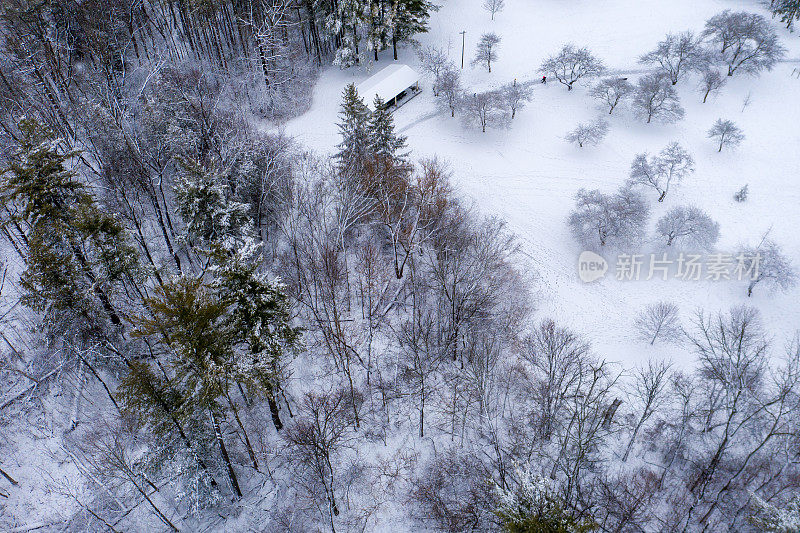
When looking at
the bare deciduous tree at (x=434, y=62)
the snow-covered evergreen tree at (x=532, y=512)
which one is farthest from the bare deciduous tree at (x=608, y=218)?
the snow-covered evergreen tree at (x=532, y=512)

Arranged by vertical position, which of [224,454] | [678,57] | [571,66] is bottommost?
[224,454]

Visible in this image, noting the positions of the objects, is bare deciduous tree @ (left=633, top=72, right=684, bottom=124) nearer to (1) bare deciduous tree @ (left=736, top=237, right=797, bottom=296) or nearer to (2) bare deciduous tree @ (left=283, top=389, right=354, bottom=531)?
(1) bare deciduous tree @ (left=736, top=237, right=797, bottom=296)

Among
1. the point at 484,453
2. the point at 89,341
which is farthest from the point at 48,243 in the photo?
the point at 484,453

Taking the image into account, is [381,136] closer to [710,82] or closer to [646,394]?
[646,394]

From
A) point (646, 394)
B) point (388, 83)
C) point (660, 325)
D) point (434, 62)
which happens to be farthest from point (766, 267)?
point (388, 83)

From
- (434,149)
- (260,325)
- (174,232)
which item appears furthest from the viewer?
(434,149)

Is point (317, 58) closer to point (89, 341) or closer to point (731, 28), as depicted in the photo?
point (89, 341)

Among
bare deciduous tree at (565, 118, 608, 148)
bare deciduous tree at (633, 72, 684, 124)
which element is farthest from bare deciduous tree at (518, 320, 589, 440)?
bare deciduous tree at (633, 72, 684, 124)

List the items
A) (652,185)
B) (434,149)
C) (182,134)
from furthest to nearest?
1. (434,149)
2. (652,185)
3. (182,134)
